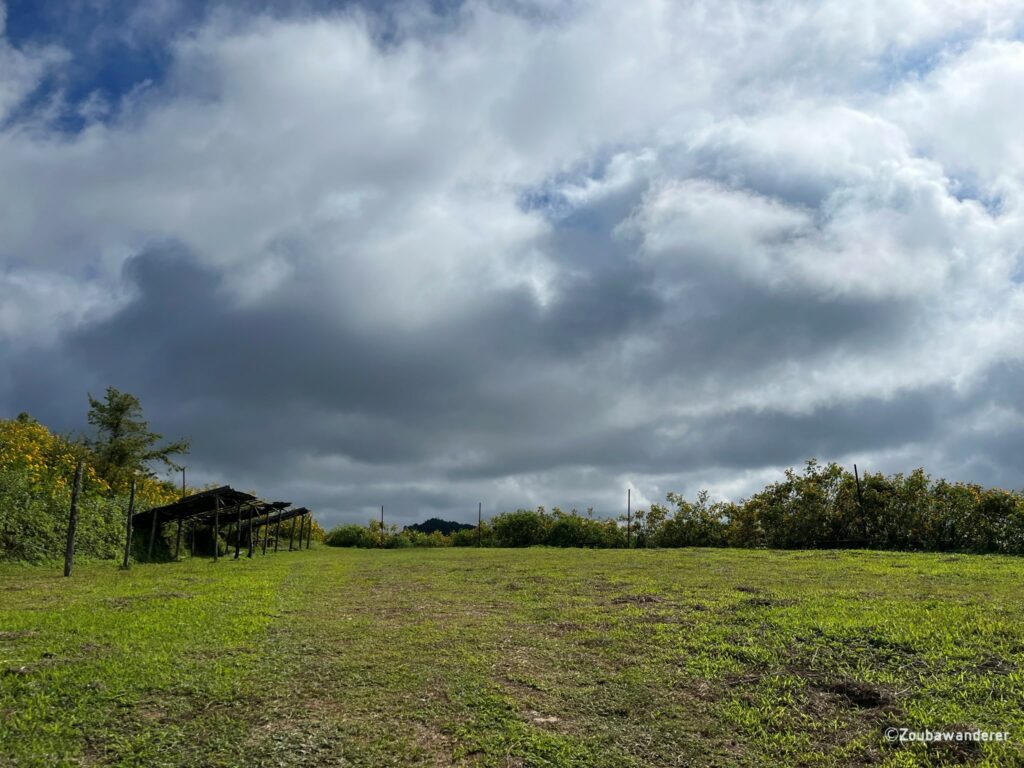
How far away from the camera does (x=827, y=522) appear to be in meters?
39.0

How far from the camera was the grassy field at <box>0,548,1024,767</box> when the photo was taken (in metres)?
6.62

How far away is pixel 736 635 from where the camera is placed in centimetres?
1040

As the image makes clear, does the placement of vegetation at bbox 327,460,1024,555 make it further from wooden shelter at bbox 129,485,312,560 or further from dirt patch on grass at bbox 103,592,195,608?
dirt patch on grass at bbox 103,592,195,608

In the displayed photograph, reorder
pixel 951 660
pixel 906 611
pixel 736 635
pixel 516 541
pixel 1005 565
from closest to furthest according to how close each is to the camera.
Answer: pixel 951 660 → pixel 736 635 → pixel 906 611 → pixel 1005 565 → pixel 516 541

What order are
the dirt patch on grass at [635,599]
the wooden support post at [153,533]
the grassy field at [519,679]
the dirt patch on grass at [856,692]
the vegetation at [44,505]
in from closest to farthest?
the grassy field at [519,679]
the dirt patch on grass at [856,692]
the dirt patch on grass at [635,599]
the vegetation at [44,505]
the wooden support post at [153,533]

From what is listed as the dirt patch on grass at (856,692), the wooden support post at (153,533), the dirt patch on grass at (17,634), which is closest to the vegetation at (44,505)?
the wooden support post at (153,533)

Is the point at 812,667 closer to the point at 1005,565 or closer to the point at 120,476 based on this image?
the point at 1005,565

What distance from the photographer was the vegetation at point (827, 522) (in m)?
33.1

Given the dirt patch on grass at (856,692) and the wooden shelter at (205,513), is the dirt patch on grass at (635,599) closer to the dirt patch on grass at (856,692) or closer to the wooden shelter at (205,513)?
the dirt patch on grass at (856,692)

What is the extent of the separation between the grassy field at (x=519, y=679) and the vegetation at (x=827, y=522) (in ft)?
73.4

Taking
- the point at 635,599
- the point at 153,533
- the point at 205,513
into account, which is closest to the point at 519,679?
the point at 635,599

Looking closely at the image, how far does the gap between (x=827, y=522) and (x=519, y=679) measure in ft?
117

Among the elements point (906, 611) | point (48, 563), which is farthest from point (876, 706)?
point (48, 563)

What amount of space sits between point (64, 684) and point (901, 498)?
128ft
